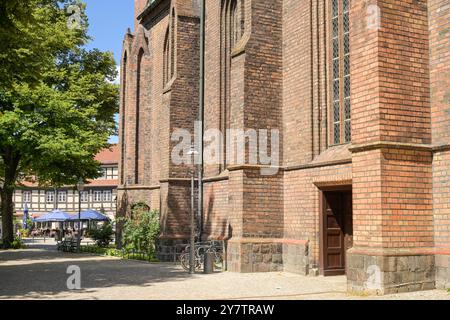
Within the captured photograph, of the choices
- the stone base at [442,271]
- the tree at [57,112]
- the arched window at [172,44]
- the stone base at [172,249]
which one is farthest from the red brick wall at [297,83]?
the tree at [57,112]

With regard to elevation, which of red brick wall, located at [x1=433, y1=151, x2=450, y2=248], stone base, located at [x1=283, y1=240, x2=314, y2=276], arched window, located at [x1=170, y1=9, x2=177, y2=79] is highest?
arched window, located at [x1=170, y1=9, x2=177, y2=79]

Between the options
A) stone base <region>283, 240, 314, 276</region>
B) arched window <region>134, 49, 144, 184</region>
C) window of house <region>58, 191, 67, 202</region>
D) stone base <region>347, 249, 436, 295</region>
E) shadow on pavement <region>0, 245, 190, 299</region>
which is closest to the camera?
stone base <region>347, 249, 436, 295</region>

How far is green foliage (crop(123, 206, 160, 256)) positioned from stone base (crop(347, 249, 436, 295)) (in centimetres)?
1120

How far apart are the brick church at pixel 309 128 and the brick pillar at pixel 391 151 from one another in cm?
3

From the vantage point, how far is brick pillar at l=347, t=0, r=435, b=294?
9.52 meters

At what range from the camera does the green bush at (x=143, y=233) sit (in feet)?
66.6

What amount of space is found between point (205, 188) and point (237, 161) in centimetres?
449

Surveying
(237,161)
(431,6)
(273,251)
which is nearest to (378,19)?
(431,6)

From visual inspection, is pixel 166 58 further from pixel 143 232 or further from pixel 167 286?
pixel 167 286

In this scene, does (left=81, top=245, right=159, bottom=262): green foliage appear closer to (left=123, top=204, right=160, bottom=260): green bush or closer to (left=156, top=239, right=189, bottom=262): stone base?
(left=123, top=204, right=160, bottom=260): green bush

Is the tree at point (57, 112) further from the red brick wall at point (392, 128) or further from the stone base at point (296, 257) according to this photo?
the red brick wall at point (392, 128)

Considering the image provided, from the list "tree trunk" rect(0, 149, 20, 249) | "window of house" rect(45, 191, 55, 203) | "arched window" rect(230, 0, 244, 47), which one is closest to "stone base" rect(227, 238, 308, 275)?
"arched window" rect(230, 0, 244, 47)

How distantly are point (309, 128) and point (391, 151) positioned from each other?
15.1 feet

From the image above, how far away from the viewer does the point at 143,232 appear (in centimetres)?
2081
